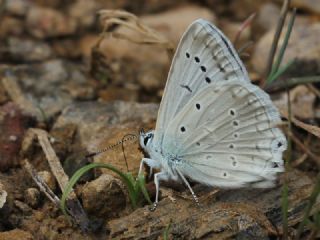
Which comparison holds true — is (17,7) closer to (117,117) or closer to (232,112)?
(117,117)

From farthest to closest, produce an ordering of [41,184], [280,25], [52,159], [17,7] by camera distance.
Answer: [17,7] < [280,25] < [52,159] < [41,184]

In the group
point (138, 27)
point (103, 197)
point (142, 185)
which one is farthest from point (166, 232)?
point (138, 27)

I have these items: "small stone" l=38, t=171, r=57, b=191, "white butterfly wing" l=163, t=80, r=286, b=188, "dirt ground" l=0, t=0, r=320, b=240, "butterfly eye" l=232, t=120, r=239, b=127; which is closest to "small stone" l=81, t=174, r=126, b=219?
"dirt ground" l=0, t=0, r=320, b=240

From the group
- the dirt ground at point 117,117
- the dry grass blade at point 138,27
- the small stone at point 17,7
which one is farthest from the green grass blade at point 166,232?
the small stone at point 17,7

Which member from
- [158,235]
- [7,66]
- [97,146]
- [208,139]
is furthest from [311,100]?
[7,66]

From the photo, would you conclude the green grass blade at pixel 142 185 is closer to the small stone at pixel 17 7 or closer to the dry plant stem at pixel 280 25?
the dry plant stem at pixel 280 25
